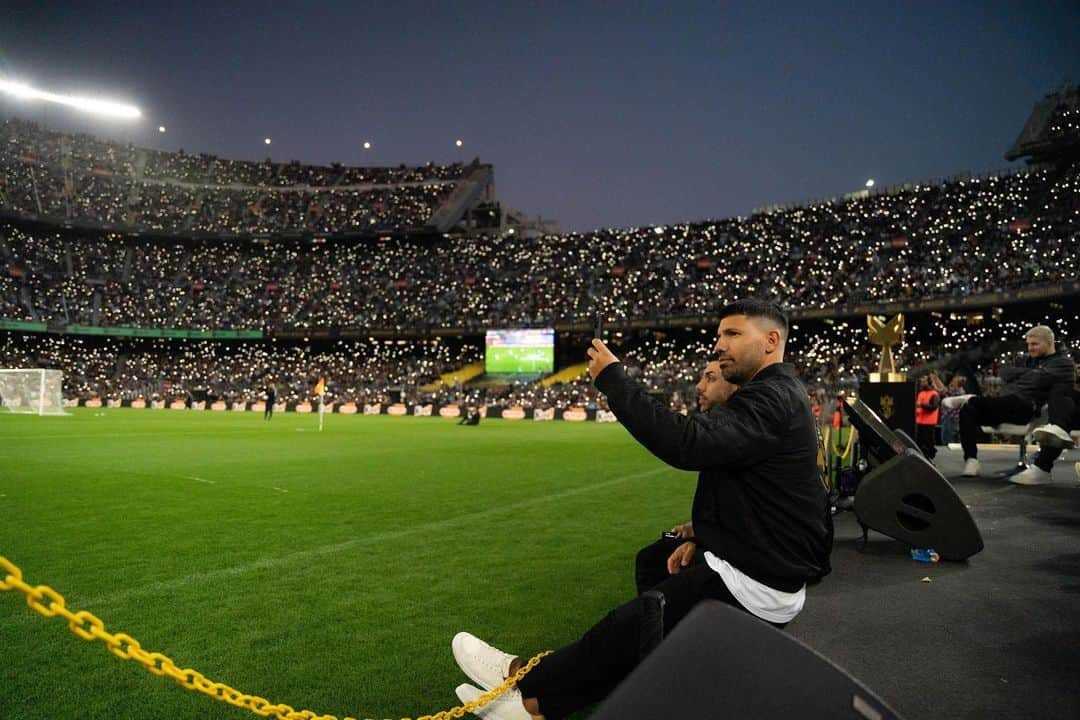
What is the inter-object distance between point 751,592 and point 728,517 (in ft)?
0.95

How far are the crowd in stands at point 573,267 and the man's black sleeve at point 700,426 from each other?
36.7 meters

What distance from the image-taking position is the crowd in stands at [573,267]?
3825 cm

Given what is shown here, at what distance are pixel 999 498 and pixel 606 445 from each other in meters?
11.2

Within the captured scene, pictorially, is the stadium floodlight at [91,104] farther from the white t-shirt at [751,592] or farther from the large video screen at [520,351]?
the white t-shirt at [751,592]

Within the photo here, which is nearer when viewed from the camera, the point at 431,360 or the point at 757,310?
the point at 757,310

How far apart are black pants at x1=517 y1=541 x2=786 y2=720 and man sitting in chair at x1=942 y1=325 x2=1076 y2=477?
780 centimetres

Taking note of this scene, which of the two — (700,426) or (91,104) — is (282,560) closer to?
(700,426)

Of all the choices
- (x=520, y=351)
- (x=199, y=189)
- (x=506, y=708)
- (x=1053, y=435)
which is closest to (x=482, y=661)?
(x=506, y=708)

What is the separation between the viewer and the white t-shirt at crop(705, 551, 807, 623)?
2.61 m

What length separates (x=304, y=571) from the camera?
540 centimetres

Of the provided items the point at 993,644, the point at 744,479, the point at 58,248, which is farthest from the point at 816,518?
the point at 58,248

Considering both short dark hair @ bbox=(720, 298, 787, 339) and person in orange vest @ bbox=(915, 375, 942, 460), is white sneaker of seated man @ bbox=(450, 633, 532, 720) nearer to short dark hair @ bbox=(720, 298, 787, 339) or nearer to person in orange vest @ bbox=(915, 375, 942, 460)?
short dark hair @ bbox=(720, 298, 787, 339)

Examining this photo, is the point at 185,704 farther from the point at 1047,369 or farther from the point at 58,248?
the point at 58,248

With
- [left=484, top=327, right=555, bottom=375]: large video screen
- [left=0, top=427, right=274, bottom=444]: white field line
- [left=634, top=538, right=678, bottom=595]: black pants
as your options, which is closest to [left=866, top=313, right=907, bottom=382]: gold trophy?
[left=634, top=538, right=678, bottom=595]: black pants
